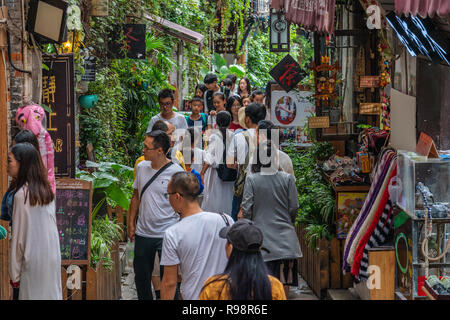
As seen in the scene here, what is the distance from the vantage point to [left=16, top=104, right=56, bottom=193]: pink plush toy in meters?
7.64

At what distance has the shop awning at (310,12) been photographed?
876cm

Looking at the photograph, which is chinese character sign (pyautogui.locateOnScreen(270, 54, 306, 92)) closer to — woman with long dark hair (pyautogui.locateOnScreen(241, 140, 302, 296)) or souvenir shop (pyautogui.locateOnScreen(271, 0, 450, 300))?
souvenir shop (pyautogui.locateOnScreen(271, 0, 450, 300))

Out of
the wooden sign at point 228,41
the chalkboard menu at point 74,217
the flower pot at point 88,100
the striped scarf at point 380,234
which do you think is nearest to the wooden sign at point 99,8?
the flower pot at point 88,100

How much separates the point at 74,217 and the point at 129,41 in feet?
20.6

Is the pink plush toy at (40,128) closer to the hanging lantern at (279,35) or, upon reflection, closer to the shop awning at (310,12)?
the shop awning at (310,12)

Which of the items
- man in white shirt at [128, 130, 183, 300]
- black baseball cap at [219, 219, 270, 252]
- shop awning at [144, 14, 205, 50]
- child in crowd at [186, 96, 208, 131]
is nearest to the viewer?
black baseball cap at [219, 219, 270, 252]

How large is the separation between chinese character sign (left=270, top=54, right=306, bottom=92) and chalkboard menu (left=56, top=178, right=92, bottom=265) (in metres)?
5.56

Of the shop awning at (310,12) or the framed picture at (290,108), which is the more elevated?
the shop awning at (310,12)

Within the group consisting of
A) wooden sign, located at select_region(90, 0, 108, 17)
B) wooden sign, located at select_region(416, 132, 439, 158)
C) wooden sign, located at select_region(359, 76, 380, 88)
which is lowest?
wooden sign, located at select_region(416, 132, 439, 158)

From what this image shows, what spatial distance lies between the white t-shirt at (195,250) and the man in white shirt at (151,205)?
7.70 ft

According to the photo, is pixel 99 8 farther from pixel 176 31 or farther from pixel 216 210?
pixel 176 31

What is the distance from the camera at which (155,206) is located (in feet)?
25.6

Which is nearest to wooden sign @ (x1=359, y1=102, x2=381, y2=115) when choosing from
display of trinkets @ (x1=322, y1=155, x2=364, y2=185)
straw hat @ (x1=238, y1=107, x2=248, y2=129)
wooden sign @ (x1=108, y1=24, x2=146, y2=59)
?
display of trinkets @ (x1=322, y1=155, x2=364, y2=185)
